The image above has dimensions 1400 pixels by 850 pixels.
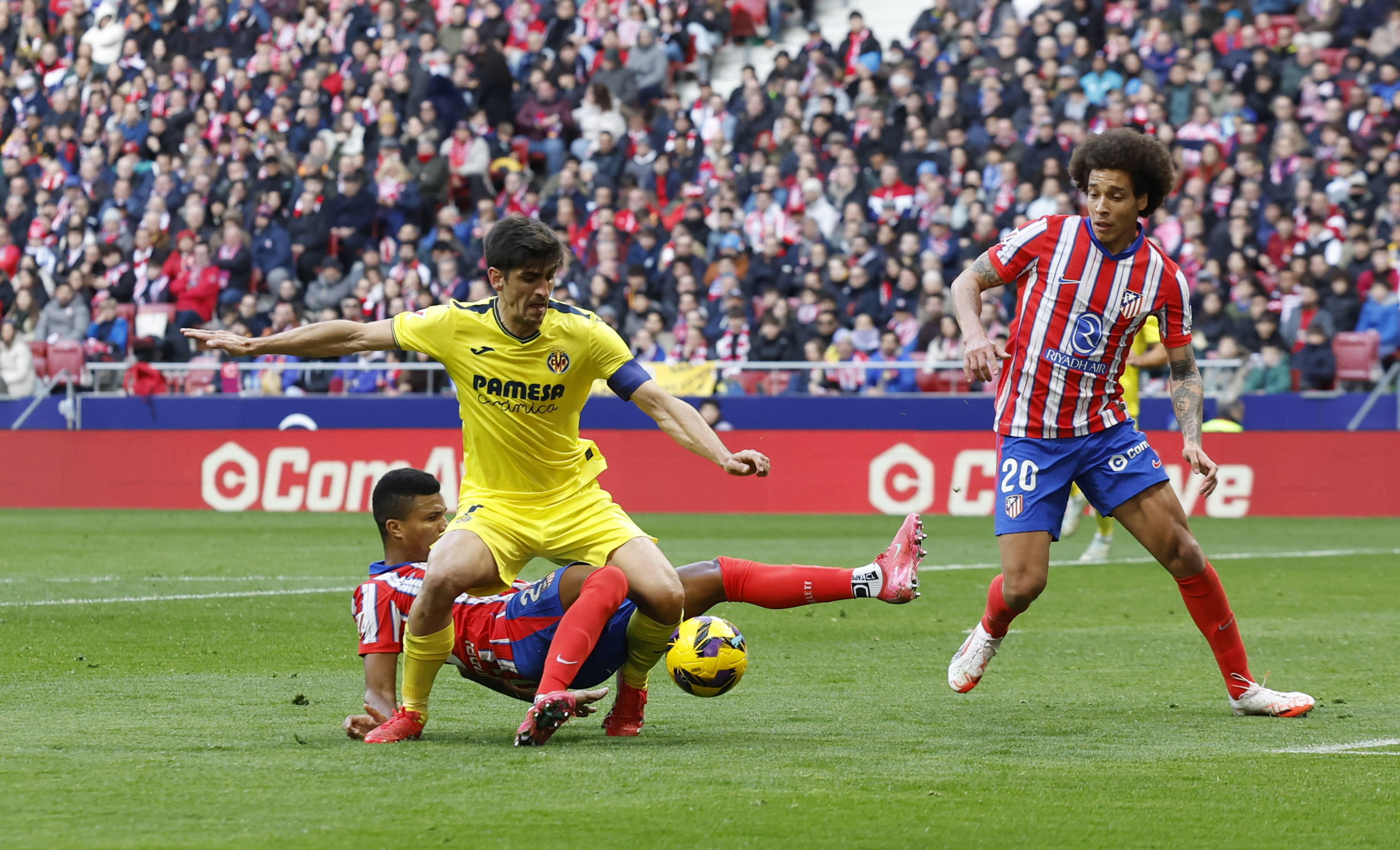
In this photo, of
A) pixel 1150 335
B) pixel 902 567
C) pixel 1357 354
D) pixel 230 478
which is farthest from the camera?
pixel 230 478

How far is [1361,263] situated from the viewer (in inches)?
712

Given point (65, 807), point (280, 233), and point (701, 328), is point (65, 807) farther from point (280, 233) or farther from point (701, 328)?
point (280, 233)

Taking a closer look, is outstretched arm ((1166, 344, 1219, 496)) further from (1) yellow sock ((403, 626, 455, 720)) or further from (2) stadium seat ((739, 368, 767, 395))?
(2) stadium seat ((739, 368, 767, 395))

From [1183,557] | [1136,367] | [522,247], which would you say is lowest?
[1136,367]

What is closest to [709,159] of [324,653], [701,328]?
[701,328]

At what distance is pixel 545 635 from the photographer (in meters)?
5.99

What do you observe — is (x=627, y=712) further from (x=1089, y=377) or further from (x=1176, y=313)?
(x=1176, y=313)

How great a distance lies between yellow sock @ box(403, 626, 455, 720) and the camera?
227 inches

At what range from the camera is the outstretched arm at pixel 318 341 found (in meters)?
5.96

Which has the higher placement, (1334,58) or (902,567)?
(1334,58)

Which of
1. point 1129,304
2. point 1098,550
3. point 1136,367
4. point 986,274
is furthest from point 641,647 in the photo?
point 1098,550

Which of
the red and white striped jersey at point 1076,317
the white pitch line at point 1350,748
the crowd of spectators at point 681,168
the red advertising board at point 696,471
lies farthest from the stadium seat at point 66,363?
the white pitch line at point 1350,748

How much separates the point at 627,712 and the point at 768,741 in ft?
1.77

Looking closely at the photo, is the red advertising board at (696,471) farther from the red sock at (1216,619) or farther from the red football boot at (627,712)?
the red football boot at (627,712)
